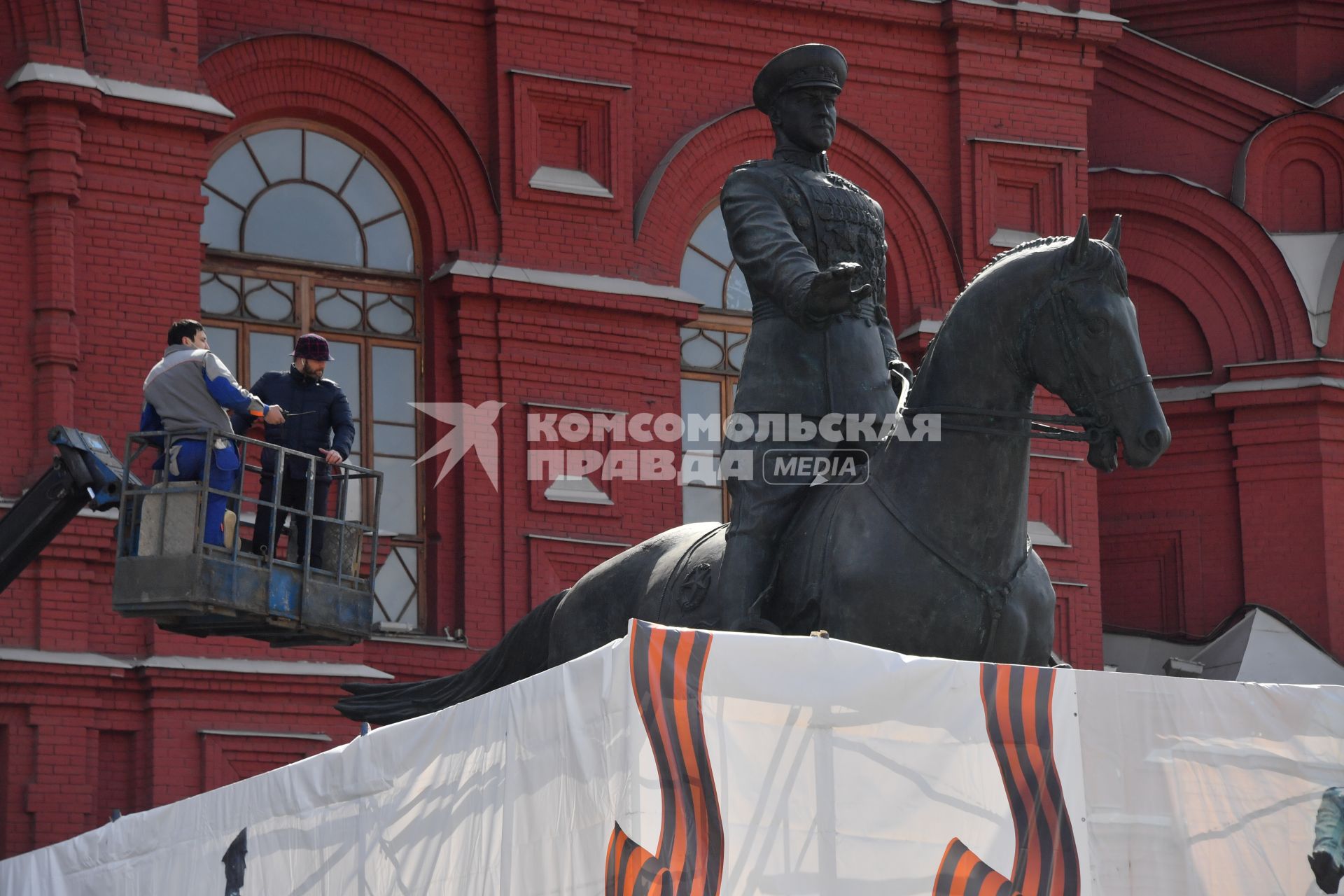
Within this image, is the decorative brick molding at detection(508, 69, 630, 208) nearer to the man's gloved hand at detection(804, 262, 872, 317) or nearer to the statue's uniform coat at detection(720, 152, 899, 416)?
the statue's uniform coat at detection(720, 152, 899, 416)

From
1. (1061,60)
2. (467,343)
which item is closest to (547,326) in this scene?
(467,343)

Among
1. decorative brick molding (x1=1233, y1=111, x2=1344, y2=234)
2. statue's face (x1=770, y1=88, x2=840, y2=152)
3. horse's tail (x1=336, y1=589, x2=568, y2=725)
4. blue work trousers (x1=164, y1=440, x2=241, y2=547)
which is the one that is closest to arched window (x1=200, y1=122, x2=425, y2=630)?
blue work trousers (x1=164, y1=440, x2=241, y2=547)

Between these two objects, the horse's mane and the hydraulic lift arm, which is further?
the hydraulic lift arm

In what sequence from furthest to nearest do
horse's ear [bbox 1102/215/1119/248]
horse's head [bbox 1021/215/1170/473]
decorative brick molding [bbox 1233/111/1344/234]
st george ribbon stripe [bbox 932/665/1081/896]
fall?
decorative brick molding [bbox 1233/111/1344/234] < horse's ear [bbox 1102/215/1119/248] < horse's head [bbox 1021/215/1170/473] < st george ribbon stripe [bbox 932/665/1081/896]

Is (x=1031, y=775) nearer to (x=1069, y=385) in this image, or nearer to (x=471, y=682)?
(x=1069, y=385)

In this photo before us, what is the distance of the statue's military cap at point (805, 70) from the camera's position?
9.23m

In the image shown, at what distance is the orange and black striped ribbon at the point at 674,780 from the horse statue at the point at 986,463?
1.21 m

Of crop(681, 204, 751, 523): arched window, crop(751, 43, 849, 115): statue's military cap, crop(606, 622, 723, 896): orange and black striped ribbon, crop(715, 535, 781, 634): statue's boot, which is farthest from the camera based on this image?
crop(681, 204, 751, 523): arched window

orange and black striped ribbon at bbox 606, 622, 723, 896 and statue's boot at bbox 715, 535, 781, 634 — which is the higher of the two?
statue's boot at bbox 715, 535, 781, 634

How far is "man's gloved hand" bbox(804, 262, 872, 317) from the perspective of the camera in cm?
848

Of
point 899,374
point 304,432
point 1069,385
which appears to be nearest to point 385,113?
point 304,432

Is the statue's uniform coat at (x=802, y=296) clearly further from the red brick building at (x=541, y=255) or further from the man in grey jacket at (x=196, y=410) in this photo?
the red brick building at (x=541, y=255)

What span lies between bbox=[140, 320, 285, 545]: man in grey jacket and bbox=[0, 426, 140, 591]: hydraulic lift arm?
1.08ft

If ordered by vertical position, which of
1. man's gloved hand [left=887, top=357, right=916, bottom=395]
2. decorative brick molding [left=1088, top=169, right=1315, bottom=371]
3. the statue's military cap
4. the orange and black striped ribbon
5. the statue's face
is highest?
decorative brick molding [left=1088, top=169, right=1315, bottom=371]
